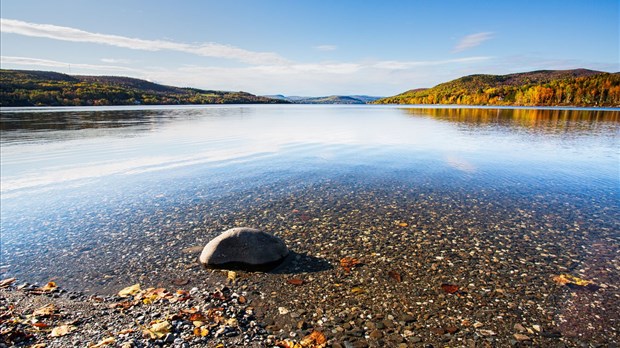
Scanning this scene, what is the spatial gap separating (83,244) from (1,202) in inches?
381

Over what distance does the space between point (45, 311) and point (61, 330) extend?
1.27 meters

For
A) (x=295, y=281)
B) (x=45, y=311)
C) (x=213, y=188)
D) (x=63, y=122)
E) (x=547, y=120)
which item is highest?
(x=547, y=120)

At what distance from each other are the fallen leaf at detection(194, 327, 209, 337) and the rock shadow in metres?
3.40

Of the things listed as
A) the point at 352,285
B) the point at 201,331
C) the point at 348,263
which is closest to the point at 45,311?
the point at 201,331

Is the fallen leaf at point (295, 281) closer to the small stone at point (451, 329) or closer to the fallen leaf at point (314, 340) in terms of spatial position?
the fallen leaf at point (314, 340)

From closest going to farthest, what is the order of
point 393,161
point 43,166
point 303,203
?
point 303,203
point 43,166
point 393,161

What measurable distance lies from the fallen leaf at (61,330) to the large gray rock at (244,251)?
4.01 metres

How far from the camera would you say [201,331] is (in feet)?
24.9

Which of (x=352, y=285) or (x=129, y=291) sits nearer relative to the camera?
(x=129, y=291)

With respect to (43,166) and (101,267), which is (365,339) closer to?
(101,267)

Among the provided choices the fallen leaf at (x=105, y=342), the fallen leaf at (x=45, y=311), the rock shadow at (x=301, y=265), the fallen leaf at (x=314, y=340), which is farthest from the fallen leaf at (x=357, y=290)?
the fallen leaf at (x=45, y=311)

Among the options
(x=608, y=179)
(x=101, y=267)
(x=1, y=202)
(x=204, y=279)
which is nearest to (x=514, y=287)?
(x=204, y=279)

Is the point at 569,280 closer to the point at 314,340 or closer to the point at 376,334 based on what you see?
the point at 376,334

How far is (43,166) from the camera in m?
26.7
